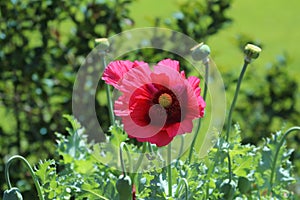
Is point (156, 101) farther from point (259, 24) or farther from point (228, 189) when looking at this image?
point (259, 24)

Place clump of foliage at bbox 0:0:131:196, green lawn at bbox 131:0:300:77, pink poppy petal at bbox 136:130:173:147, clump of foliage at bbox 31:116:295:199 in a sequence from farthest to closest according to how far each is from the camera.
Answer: green lawn at bbox 131:0:300:77 < clump of foliage at bbox 0:0:131:196 < clump of foliage at bbox 31:116:295:199 < pink poppy petal at bbox 136:130:173:147

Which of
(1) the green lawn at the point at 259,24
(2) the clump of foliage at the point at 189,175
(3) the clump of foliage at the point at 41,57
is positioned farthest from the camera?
(1) the green lawn at the point at 259,24

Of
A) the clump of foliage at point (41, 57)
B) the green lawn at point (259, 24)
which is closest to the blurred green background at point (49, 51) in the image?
the clump of foliage at point (41, 57)

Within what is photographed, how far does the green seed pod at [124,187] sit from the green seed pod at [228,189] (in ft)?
0.56

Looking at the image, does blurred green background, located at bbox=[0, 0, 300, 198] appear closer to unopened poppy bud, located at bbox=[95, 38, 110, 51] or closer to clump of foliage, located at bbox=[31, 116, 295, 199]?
clump of foliage, located at bbox=[31, 116, 295, 199]

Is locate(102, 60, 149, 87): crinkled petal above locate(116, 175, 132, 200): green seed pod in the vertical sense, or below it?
above

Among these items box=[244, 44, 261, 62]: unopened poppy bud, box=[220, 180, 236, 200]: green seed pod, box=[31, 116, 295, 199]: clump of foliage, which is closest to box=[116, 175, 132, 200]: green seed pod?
box=[31, 116, 295, 199]: clump of foliage

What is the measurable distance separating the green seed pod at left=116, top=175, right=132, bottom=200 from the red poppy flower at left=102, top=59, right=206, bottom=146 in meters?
0.07

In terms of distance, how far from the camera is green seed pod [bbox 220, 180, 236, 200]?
1213 mm

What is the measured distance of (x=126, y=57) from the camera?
2.25 metres

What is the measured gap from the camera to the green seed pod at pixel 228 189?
1.21 m

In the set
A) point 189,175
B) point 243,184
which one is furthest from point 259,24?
point 189,175

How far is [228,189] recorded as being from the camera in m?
1.21

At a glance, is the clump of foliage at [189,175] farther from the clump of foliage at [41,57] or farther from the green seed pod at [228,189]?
the clump of foliage at [41,57]
